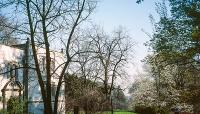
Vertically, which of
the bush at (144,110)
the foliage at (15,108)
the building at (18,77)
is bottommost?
the bush at (144,110)

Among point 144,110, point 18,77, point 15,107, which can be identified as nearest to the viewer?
point 15,107

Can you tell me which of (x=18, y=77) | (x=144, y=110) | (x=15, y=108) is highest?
(x=18, y=77)

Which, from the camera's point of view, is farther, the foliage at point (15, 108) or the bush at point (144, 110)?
the bush at point (144, 110)

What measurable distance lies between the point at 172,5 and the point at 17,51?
2652 centimetres

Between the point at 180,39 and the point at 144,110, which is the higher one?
the point at 180,39

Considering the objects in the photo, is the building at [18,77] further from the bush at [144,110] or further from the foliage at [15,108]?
the bush at [144,110]

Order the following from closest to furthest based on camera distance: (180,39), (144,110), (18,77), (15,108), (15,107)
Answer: (180,39), (15,108), (15,107), (18,77), (144,110)

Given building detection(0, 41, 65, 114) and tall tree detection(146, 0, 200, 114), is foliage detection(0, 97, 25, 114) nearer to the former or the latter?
building detection(0, 41, 65, 114)

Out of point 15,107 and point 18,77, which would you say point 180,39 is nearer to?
point 15,107

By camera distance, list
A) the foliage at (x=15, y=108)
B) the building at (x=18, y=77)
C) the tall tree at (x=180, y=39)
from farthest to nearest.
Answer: the building at (x=18, y=77) < the foliage at (x=15, y=108) < the tall tree at (x=180, y=39)

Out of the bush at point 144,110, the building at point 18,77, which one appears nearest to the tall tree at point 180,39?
the building at point 18,77

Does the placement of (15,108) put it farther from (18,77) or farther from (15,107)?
(18,77)

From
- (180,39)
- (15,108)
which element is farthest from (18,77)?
(180,39)

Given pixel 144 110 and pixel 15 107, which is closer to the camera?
pixel 15 107
